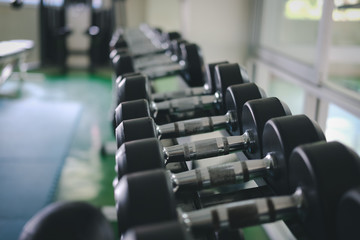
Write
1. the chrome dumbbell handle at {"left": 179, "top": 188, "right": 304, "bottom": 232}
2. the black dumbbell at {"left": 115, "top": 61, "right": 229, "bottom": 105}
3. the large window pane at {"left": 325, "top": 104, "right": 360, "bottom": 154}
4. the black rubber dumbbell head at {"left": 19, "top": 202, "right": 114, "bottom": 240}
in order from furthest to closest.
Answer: the large window pane at {"left": 325, "top": 104, "right": 360, "bottom": 154} → the black dumbbell at {"left": 115, "top": 61, "right": 229, "bottom": 105} → the chrome dumbbell handle at {"left": 179, "top": 188, "right": 304, "bottom": 232} → the black rubber dumbbell head at {"left": 19, "top": 202, "right": 114, "bottom": 240}

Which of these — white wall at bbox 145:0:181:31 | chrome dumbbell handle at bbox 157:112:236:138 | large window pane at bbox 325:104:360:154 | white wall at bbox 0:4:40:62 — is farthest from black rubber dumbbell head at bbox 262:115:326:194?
white wall at bbox 0:4:40:62

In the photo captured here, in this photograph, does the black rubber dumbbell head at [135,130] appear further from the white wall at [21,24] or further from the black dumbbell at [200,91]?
the white wall at [21,24]

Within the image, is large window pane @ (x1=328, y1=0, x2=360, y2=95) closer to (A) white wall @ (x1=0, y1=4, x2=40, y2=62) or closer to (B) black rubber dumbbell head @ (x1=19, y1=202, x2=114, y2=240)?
(A) white wall @ (x1=0, y1=4, x2=40, y2=62)

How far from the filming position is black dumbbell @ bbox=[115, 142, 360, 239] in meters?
0.46

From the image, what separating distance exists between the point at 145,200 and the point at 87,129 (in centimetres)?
282

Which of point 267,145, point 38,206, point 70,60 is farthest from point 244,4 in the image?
point 70,60

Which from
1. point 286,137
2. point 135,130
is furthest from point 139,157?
point 286,137

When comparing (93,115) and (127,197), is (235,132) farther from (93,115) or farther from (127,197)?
(93,115)

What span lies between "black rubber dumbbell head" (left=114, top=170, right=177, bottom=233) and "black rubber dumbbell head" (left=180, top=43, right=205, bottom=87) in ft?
2.93

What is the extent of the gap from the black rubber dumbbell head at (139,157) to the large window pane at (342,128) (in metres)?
1.25

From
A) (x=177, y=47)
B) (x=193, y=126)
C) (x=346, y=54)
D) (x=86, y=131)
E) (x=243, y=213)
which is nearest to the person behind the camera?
(x=243, y=213)

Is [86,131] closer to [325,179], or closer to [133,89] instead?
[133,89]

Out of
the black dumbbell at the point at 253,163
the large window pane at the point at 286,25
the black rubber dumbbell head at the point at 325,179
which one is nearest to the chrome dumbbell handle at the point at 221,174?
the black dumbbell at the point at 253,163

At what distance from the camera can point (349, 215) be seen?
424 mm
